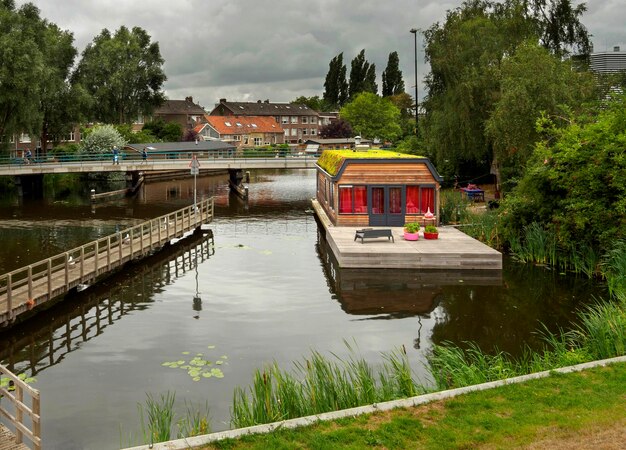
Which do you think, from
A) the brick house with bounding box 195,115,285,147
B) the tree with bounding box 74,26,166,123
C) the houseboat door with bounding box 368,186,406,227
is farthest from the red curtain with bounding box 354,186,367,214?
the brick house with bounding box 195,115,285,147

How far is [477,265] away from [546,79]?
15.3 metres

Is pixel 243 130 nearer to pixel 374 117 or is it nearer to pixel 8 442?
pixel 374 117

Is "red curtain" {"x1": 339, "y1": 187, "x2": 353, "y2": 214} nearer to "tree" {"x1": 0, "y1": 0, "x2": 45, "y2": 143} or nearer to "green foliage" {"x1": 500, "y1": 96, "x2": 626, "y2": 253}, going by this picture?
"green foliage" {"x1": 500, "y1": 96, "x2": 626, "y2": 253}

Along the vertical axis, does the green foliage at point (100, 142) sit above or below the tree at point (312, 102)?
below

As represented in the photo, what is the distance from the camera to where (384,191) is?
32094mm

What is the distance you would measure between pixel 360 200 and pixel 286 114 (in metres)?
109

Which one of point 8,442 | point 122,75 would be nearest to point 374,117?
point 122,75

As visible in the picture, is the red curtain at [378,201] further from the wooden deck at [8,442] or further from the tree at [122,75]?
the tree at [122,75]

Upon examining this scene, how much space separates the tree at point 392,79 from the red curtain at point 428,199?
11275cm

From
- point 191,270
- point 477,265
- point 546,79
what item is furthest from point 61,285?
point 546,79

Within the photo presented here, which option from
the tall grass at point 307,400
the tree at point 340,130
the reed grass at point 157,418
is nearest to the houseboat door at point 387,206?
the reed grass at point 157,418

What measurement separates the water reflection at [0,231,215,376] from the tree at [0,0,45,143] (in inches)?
1285

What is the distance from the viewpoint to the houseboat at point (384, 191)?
105ft

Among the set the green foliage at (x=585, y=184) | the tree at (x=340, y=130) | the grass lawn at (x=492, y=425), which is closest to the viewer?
the grass lawn at (x=492, y=425)
